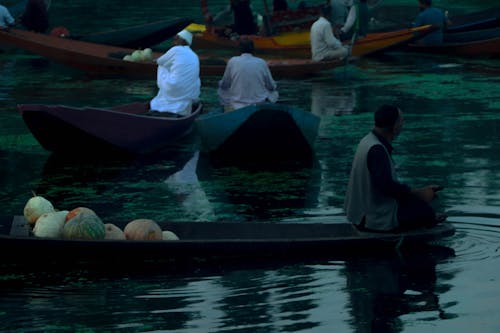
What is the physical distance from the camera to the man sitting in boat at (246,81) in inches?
656

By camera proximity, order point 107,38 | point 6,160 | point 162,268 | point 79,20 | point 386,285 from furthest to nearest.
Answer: point 79,20, point 107,38, point 6,160, point 162,268, point 386,285

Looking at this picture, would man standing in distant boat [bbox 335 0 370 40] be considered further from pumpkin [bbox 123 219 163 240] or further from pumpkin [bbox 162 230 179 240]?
pumpkin [bbox 123 219 163 240]

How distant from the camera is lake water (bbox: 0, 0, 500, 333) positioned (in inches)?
353

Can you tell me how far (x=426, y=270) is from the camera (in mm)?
10156

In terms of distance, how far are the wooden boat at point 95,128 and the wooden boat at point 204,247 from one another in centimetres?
492

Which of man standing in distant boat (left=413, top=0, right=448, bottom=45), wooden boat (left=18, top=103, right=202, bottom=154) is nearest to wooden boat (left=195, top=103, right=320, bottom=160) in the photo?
wooden boat (left=18, top=103, right=202, bottom=154)

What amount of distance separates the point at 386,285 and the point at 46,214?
9.53 feet

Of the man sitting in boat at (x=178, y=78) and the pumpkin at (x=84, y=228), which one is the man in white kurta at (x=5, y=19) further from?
the pumpkin at (x=84, y=228)

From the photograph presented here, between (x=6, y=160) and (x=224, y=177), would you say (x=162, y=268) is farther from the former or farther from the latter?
(x=6, y=160)

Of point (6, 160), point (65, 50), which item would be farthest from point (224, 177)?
point (65, 50)

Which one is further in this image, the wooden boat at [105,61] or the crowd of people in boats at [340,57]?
the wooden boat at [105,61]

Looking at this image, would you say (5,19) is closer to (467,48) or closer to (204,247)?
(467,48)

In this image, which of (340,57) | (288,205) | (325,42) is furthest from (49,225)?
(340,57)

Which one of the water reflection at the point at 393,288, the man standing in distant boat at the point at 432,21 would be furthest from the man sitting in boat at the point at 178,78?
the man standing in distant boat at the point at 432,21
